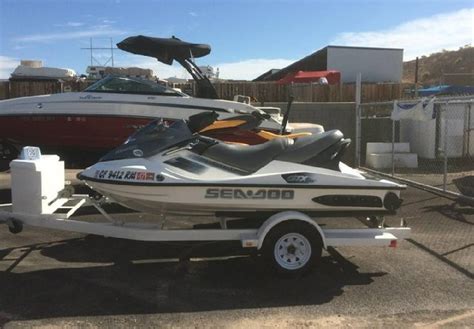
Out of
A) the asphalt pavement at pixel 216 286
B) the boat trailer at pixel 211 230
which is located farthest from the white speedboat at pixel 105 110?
the boat trailer at pixel 211 230

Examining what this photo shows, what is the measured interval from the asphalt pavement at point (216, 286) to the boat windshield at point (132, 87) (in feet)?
11.3

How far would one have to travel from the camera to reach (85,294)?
16.4ft

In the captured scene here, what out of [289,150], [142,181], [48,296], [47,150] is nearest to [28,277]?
[48,296]

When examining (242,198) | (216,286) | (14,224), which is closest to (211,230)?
(242,198)

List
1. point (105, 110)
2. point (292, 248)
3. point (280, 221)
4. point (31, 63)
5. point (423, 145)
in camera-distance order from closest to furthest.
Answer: point (280, 221) → point (292, 248) → point (105, 110) → point (423, 145) → point (31, 63)

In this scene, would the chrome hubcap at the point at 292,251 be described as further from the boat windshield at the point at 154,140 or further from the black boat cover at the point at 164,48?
the black boat cover at the point at 164,48

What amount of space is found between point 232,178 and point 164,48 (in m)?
5.08

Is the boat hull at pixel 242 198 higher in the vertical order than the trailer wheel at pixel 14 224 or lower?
higher

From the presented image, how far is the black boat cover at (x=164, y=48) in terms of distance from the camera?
9719 millimetres

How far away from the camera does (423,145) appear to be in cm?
1570

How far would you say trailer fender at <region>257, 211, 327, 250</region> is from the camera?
5422 millimetres

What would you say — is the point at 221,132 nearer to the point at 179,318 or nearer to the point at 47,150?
the point at 47,150

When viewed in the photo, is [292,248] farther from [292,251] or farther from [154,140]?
[154,140]

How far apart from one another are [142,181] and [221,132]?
3.10 meters
